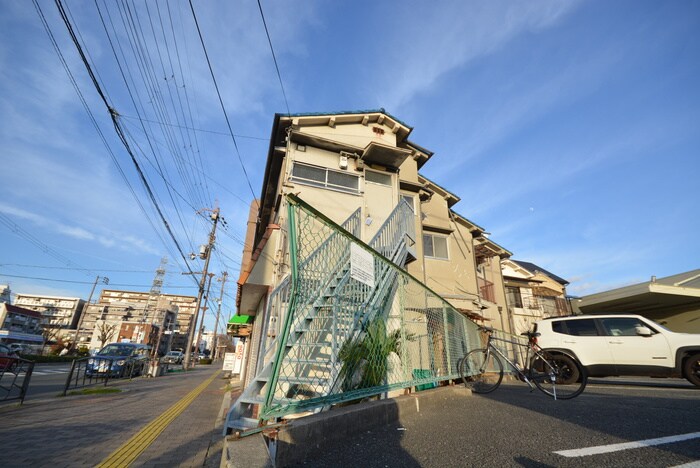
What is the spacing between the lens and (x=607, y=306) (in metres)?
14.7

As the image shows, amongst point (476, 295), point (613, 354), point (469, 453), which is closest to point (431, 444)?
point (469, 453)

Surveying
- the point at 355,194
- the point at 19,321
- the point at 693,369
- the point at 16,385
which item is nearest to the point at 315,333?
the point at 355,194

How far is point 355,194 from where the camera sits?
9.84 m

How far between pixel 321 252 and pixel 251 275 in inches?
179

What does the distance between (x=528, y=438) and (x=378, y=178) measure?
9136 millimetres

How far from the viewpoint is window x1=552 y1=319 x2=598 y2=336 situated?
7.01 m

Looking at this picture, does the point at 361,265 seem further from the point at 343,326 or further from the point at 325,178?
the point at 325,178

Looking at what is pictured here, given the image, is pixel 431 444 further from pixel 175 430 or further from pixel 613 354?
pixel 613 354

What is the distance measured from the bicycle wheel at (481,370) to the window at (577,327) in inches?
112

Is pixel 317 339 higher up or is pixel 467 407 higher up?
pixel 317 339

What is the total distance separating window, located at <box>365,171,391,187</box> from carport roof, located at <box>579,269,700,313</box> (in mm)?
11742

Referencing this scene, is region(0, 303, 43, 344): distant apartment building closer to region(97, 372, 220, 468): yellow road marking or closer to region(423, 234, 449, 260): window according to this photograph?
region(97, 372, 220, 468): yellow road marking

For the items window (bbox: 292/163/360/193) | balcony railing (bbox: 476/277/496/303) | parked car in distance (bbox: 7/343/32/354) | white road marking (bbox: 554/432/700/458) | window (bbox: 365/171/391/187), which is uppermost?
window (bbox: 365/171/391/187)

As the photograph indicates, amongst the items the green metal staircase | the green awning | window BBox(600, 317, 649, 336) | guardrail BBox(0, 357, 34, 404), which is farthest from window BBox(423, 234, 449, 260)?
guardrail BBox(0, 357, 34, 404)
